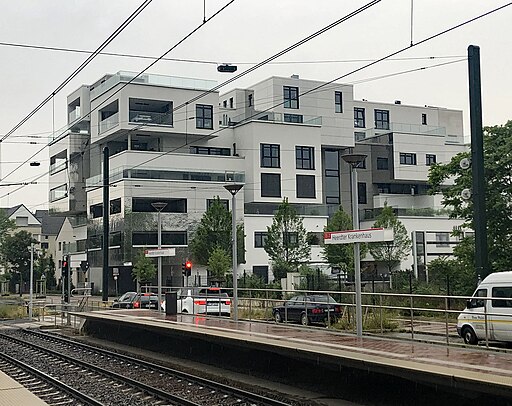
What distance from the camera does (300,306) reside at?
1075 inches

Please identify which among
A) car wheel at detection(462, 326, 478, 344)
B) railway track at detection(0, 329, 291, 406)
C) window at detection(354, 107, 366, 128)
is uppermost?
window at detection(354, 107, 366, 128)

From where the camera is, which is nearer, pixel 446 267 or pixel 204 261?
pixel 446 267

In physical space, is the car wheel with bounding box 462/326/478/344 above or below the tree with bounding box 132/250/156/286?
below

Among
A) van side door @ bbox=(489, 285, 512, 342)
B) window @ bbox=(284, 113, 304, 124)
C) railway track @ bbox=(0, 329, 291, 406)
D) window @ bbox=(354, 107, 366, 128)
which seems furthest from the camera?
window @ bbox=(354, 107, 366, 128)

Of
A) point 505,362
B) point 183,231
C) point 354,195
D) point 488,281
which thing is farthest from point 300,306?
point 183,231

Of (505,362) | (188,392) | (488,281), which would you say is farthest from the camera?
(488,281)

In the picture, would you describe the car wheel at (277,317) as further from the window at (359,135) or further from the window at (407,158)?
the window at (359,135)

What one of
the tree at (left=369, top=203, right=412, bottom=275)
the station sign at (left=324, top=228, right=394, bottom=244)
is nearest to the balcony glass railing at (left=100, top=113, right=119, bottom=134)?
the tree at (left=369, top=203, right=412, bottom=275)

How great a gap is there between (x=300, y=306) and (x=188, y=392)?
11574 millimetres

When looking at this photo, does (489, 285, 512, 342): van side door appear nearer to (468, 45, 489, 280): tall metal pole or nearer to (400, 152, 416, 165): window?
(468, 45, 489, 280): tall metal pole

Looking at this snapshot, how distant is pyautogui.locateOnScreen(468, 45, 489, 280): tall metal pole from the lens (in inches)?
1033

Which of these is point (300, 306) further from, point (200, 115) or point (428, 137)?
point (428, 137)

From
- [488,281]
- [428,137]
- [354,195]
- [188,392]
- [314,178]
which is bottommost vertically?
[188,392]

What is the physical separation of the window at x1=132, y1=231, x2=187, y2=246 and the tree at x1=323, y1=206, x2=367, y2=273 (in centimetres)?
1417
